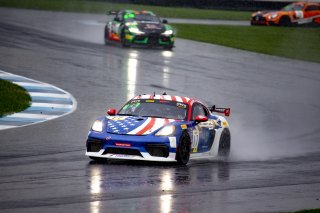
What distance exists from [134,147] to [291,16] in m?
35.7

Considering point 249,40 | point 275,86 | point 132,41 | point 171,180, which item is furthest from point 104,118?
point 249,40

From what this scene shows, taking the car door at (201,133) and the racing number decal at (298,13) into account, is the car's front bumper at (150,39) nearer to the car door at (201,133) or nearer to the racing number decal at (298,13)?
the racing number decal at (298,13)

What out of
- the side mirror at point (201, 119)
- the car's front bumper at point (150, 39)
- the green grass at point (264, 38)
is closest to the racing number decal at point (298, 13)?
the green grass at point (264, 38)

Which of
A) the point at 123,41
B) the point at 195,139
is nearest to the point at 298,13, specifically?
the point at 123,41

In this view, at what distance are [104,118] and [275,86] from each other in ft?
43.5

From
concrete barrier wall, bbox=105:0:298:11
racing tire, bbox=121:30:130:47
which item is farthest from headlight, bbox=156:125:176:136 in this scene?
concrete barrier wall, bbox=105:0:298:11

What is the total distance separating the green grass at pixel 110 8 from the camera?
173 feet

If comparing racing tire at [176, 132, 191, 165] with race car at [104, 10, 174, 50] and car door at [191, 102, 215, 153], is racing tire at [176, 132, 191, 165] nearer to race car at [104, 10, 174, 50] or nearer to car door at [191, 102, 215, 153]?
car door at [191, 102, 215, 153]

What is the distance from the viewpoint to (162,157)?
1467 cm

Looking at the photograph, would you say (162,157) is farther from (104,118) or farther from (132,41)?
(132,41)

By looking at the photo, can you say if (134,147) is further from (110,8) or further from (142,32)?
(110,8)

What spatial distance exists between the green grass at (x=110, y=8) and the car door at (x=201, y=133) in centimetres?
3558

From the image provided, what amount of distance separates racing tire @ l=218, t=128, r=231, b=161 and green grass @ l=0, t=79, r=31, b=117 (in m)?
5.16

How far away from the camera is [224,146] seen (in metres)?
16.7
